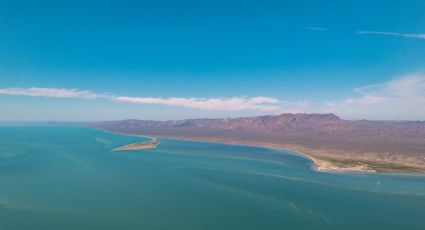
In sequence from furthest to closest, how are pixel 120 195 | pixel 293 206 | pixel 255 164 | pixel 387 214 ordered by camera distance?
pixel 255 164 → pixel 120 195 → pixel 293 206 → pixel 387 214

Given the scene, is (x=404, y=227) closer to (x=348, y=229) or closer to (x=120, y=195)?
(x=348, y=229)

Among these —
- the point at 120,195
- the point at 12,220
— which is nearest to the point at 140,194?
the point at 120,195

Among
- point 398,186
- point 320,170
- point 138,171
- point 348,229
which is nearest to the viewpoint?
point 348,229

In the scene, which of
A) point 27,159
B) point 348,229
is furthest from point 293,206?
point 27,159

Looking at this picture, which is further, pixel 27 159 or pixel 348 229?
pixel 27 159

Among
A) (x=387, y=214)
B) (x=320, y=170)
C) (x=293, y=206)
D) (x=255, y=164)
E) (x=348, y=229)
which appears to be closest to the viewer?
(x=348, y=229)

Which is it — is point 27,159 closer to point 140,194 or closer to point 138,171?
point 138,171
